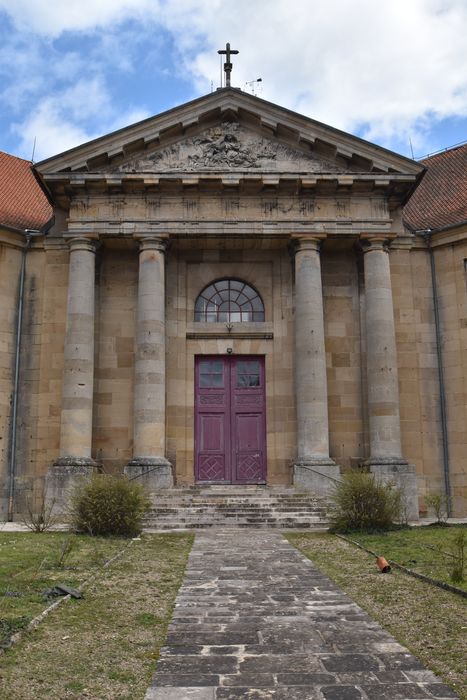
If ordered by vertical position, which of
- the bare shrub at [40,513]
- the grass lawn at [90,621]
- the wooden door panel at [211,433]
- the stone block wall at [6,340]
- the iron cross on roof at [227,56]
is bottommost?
the grass lawn at [90,621]

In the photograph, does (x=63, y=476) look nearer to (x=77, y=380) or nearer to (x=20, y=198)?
(x=77, y=380)

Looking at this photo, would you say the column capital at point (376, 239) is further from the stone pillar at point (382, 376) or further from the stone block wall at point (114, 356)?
the stone block wall at point (114, 356)

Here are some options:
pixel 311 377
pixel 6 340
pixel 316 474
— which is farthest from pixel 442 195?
pixel 6 340

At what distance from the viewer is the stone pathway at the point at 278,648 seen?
4.32 meters

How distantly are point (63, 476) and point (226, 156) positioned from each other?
962cm

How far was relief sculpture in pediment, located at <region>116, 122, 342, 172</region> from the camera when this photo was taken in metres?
19.0

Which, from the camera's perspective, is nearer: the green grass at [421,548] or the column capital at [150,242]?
the green grass at [421,548]

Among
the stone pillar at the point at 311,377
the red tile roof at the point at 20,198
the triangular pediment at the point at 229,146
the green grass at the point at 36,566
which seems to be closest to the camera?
the green grass at the point at 36,566

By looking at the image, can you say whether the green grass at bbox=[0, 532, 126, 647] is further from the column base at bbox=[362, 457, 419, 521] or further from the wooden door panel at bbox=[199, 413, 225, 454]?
the column base at bbox=[362, 457, 419, 521]


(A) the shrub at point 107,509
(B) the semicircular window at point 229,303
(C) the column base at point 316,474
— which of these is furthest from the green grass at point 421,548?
(B) the semicircular window at point 229,303

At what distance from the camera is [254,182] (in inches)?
733

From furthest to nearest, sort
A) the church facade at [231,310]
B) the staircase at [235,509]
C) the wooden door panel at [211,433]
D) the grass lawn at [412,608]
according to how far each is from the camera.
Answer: the wooden door panel at [211,433] → the church facade at [231,310] → the staircase at [235,509] → the grass lawn at [412,608]

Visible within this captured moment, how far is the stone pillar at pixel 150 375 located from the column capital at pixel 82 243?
131 centimetres

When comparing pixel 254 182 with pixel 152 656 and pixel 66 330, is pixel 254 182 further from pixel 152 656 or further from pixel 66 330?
pixel 152 656
